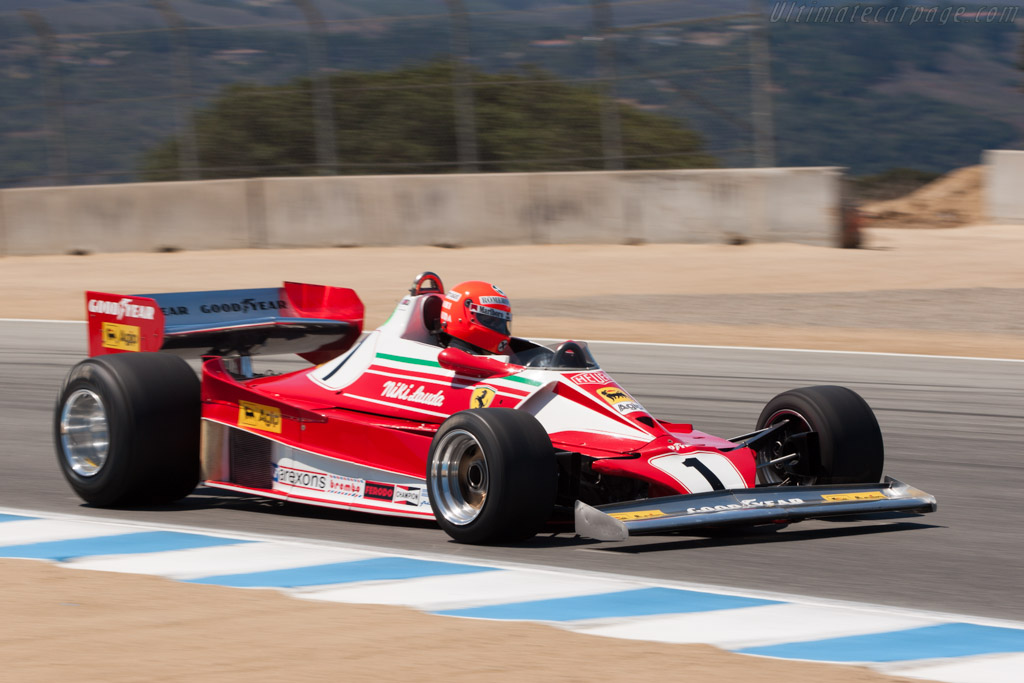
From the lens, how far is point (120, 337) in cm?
836

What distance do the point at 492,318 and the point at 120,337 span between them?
236 cm

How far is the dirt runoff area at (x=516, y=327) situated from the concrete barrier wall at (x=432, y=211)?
1.15 feet

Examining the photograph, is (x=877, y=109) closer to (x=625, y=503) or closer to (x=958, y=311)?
(x=958, y=311)

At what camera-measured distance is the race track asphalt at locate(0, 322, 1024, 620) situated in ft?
19.9

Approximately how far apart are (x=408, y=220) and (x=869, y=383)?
11831 millimetres

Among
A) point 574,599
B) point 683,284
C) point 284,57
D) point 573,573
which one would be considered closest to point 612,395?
point 573,573

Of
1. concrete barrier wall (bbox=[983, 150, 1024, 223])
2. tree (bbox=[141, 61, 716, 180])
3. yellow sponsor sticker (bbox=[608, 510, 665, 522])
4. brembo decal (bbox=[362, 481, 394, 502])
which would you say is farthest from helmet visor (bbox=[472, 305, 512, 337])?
concrete barrier wall (bbox=[983, 150, 1024, 223])

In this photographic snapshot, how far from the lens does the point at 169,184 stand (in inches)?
918

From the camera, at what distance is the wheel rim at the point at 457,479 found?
6.51m

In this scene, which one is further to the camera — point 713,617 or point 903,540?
point 903,540

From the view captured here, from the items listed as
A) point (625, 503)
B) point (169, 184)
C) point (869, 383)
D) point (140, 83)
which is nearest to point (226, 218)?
point (169, 184)

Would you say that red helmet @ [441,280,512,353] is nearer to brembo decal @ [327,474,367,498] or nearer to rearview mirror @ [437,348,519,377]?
rearview mirror @ [437,348,519,377]

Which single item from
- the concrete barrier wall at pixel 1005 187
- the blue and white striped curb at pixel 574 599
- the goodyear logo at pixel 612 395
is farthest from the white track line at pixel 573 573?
the concrete barrier wall at pixel 1005 187

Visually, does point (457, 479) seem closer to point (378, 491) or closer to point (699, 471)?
point (378, 491)
